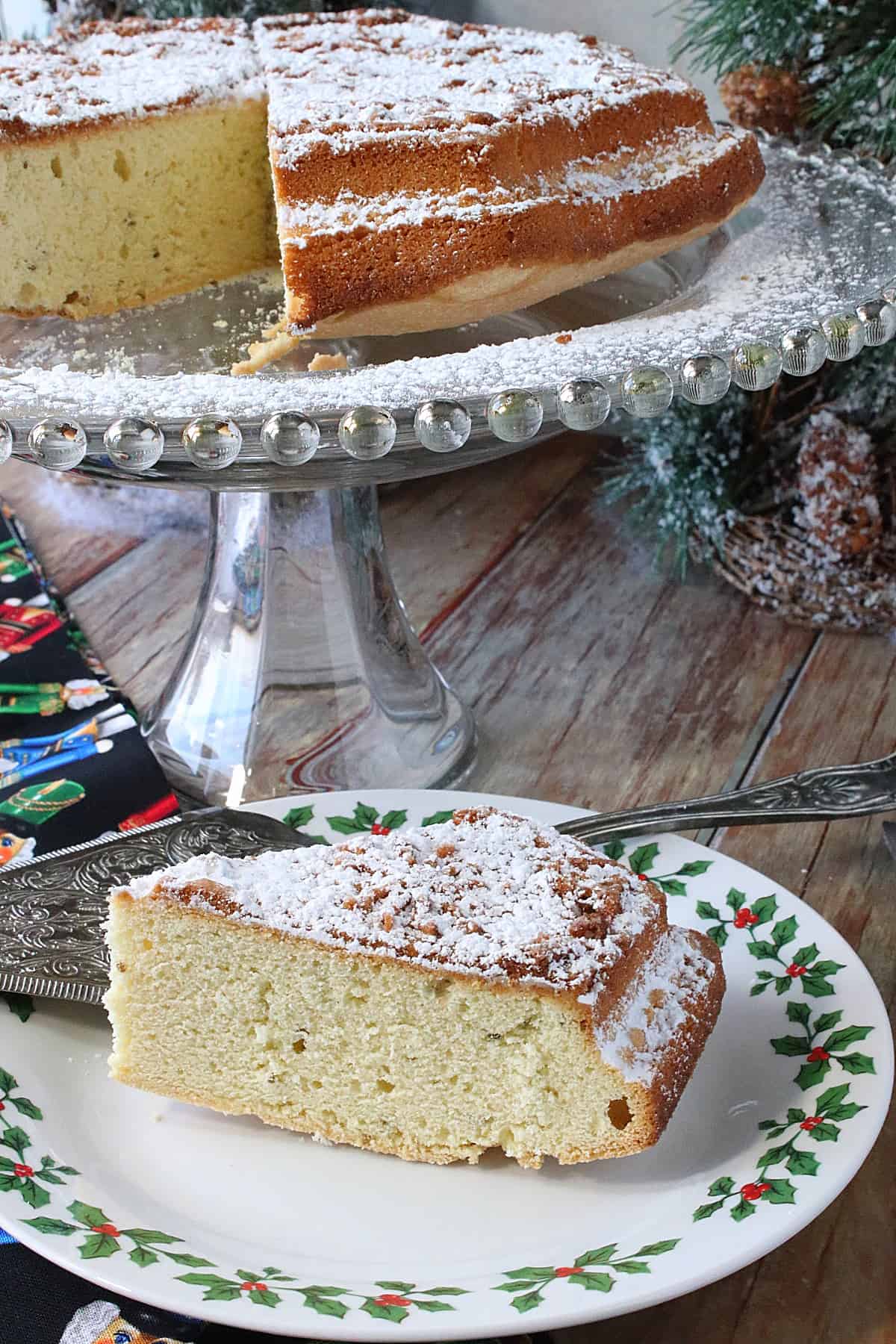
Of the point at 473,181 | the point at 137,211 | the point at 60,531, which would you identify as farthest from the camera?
the point at 60,531

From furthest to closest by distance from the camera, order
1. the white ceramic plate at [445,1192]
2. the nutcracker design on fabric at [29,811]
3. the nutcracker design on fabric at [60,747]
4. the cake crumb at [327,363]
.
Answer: the nutcracker design on fabric at [60,747] < the nutcracker design on fabric at [29,811] < the cake crumb at [327,363] < the white ceramic plate at [445,1192]

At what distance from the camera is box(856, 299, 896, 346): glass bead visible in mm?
1044

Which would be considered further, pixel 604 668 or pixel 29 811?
pixel 604 668

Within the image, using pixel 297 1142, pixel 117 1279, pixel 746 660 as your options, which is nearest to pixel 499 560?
pixel 746 660

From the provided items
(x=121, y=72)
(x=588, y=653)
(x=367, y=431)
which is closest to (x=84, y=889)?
(x=367, y=431)

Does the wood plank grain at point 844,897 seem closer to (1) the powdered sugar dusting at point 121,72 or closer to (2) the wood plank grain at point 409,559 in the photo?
(2) the wood plank grain at point 409,559

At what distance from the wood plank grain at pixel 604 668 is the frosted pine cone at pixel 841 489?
0.38ft

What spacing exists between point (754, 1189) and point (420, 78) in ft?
3.24

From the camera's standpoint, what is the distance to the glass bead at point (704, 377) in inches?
38.3

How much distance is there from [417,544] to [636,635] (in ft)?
1.14

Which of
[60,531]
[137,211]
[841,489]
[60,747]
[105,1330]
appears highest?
[137,211]

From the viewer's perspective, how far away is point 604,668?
1.60 m

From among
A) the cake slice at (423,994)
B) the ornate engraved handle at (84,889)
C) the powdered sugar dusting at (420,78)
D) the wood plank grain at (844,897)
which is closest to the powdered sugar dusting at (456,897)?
the cake slice at (423,994)

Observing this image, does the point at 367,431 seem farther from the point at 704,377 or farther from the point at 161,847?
the point at 161,847
